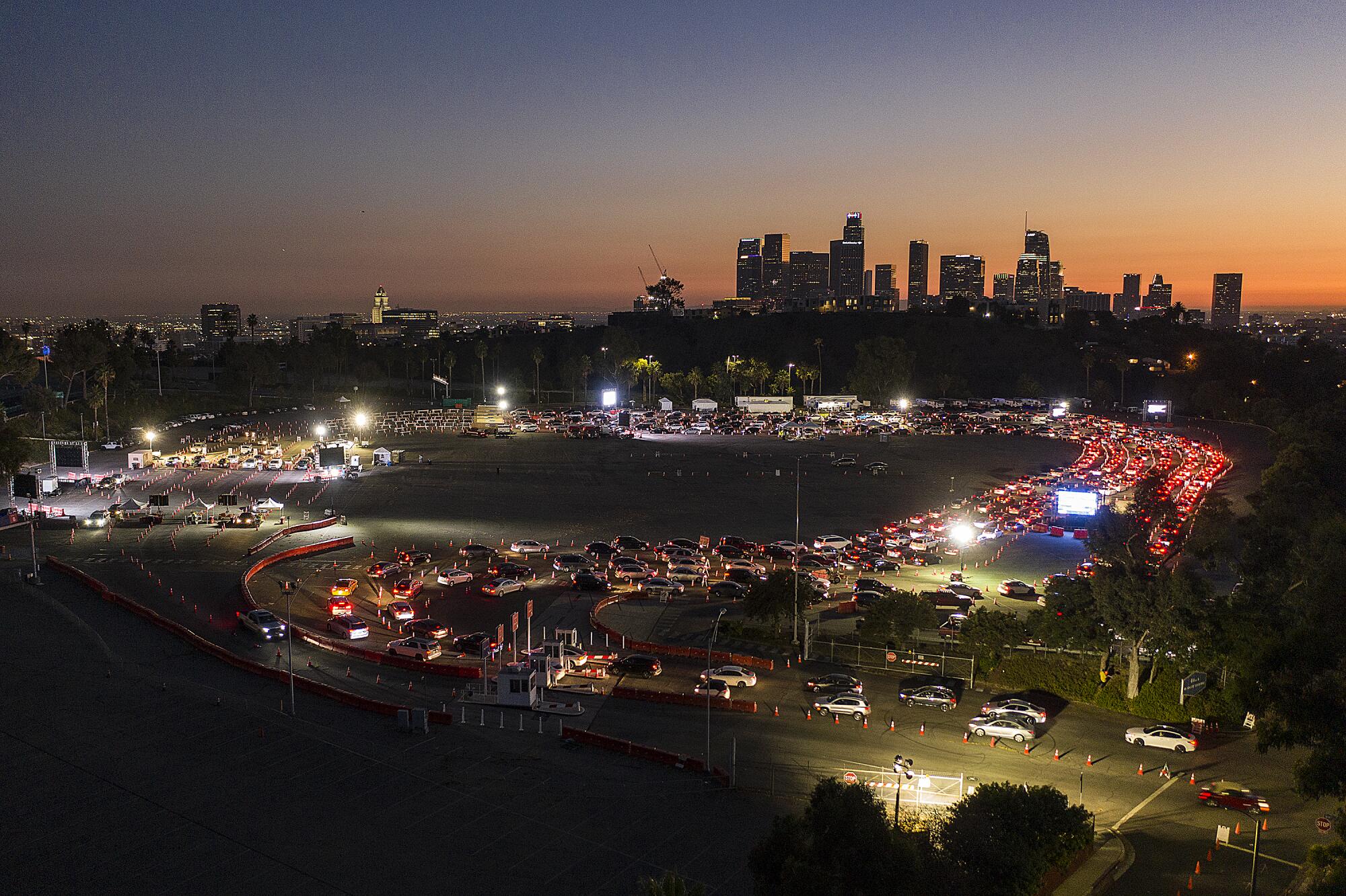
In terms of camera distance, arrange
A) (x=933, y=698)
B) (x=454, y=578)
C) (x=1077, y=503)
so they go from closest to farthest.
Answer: (x=933, y=698) < (x=454, y=578) < (x=1077, y=503)

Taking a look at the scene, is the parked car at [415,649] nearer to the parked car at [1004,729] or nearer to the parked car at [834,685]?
the parked car at [834,685]

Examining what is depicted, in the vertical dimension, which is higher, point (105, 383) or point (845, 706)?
point (105, 383)

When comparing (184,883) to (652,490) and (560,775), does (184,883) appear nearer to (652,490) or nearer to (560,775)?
(560,775)

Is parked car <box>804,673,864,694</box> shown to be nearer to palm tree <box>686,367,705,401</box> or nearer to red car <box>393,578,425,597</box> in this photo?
red car <box>393,578,425,597</box>

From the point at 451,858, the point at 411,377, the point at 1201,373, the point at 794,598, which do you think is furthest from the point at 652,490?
the point at 411,377

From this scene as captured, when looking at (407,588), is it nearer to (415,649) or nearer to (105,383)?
(415,649)

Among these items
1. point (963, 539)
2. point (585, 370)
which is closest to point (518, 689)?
point (963, 539)
